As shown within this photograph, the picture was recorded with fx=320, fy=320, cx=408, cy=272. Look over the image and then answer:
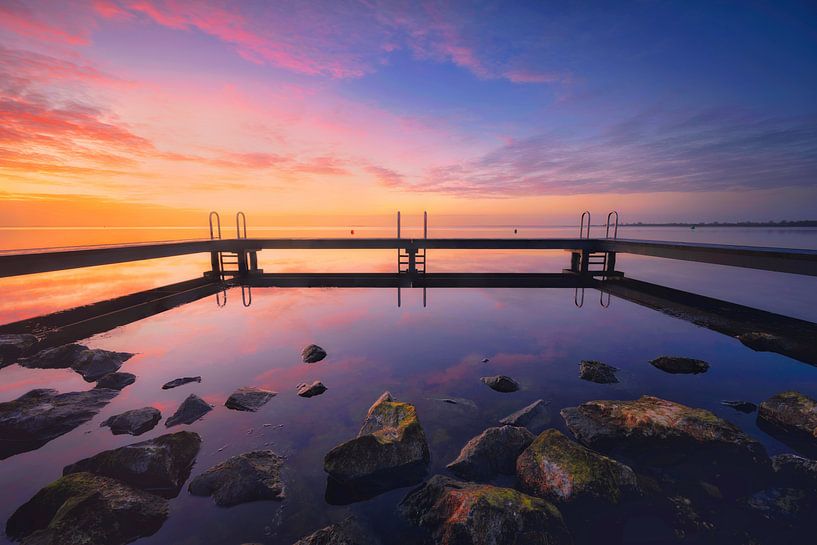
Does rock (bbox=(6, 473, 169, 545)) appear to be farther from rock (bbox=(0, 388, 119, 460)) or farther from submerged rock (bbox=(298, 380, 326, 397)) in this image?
submerged rock (bbox=(298, 380, 326, 397))

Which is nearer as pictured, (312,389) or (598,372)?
(312,389)

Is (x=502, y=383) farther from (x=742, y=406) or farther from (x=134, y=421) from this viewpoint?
(x=134, y=421)

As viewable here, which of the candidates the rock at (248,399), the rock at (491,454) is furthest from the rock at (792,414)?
the rock at (248,399)

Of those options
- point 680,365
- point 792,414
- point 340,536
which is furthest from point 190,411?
point 680,365

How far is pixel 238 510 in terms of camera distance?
12.3 feet

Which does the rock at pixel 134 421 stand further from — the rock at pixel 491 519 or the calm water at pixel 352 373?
the rock at pixel 491 519

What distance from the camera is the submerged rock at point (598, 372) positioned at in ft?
22.1

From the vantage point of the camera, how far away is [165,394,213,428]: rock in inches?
212

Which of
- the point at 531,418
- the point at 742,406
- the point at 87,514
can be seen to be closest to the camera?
the point at 87,514

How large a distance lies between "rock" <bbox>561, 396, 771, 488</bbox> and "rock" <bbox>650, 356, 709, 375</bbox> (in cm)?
254

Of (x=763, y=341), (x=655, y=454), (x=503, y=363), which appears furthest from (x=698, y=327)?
(x=655, y=454)

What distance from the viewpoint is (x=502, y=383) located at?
648 centimetres

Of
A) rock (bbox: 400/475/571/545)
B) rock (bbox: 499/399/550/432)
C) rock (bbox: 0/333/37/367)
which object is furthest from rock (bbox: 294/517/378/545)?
rock (bbox: 0/333/37/367)

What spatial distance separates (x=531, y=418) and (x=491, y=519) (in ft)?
8.07
